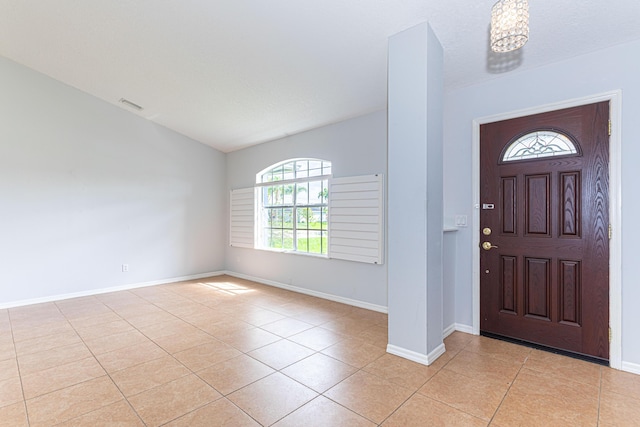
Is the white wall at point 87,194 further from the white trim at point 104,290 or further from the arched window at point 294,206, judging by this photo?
the arched window at point 294,206

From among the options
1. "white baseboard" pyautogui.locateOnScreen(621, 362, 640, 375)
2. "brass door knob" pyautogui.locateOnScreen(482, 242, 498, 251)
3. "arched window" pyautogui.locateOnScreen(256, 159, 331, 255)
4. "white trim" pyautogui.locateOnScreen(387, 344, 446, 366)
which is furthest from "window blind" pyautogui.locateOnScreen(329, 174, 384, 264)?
"white baseboard" pyautogui.locateOnScreen(621, 362, 640, 375)

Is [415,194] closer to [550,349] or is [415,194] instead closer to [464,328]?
[464,328]

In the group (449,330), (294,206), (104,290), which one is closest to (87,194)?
(104,290)

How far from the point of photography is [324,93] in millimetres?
3740

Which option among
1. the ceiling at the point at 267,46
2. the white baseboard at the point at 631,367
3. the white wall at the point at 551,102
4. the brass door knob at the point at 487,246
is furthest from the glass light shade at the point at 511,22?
the white baseboard at the point at 631,367

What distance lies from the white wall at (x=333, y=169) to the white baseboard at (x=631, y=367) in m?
2.18

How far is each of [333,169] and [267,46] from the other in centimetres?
194

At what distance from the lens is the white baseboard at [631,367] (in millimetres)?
2357

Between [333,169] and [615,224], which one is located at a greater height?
[333,169]

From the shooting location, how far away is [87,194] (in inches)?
191

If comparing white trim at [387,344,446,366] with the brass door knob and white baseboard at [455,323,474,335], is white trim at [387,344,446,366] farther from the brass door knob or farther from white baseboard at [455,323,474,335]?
the brass door knob

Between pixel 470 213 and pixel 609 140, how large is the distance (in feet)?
4.01

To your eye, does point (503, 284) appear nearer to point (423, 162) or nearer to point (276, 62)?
point (423, 162)

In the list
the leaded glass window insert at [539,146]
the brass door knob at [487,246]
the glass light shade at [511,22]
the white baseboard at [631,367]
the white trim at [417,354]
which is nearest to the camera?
the glass light shade at [511,22]
